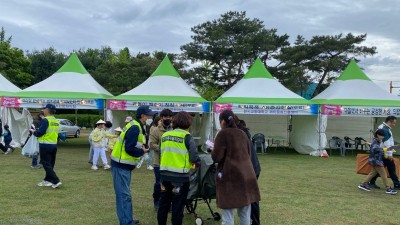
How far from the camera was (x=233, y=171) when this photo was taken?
13.0 feet

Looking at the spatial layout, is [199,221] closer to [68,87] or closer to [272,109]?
[272,109]

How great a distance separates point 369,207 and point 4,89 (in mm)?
16472

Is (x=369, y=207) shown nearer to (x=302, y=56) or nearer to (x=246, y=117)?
(x=246, y=117)

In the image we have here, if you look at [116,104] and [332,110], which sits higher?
[116,104]

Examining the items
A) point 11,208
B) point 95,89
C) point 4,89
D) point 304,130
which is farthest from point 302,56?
point 11,208

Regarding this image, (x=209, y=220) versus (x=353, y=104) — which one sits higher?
(x=353, y=104)

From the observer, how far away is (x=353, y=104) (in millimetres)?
15312

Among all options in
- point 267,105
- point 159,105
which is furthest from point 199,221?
point 159,105

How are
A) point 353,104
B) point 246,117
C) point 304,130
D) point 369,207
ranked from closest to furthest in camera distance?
point 369,207
point 353,104
point 304,130
point 246,117

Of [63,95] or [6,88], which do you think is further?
[6,88]

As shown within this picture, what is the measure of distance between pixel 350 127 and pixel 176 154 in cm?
1595

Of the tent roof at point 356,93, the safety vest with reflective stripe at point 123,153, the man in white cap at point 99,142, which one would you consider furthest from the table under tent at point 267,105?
the safety vest with reflective stripe at point 123,153

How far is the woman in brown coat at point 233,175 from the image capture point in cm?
397

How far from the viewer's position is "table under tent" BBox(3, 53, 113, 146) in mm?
15797
